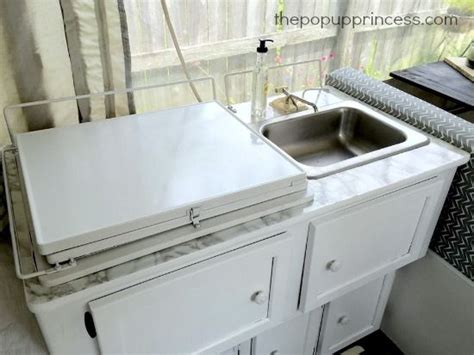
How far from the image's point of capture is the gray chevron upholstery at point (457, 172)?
1169 mm

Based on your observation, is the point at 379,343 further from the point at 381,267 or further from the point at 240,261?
the point at 240,261

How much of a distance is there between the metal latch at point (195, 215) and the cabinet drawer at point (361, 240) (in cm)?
29

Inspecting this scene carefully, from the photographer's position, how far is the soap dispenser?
1.21 meters

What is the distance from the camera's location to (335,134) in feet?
4.58

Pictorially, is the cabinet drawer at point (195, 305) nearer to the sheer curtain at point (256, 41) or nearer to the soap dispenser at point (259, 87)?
the soap dispenser at point (259, 87)

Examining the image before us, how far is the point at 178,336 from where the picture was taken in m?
0.93

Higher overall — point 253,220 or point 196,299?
point 253,220

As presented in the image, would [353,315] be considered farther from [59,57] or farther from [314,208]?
[59,57]

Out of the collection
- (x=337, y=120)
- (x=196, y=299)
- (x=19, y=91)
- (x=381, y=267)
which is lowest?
(x=381, y=267)

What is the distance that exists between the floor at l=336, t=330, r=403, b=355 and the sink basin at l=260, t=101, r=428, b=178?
729 millimetres

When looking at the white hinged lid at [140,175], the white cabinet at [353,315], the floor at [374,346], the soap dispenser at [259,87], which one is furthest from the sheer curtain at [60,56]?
the floor at [374,346]

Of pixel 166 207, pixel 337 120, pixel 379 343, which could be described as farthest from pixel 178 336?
pixel 379 343

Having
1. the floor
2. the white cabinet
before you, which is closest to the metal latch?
the white cabinet

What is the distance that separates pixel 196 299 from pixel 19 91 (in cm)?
67
